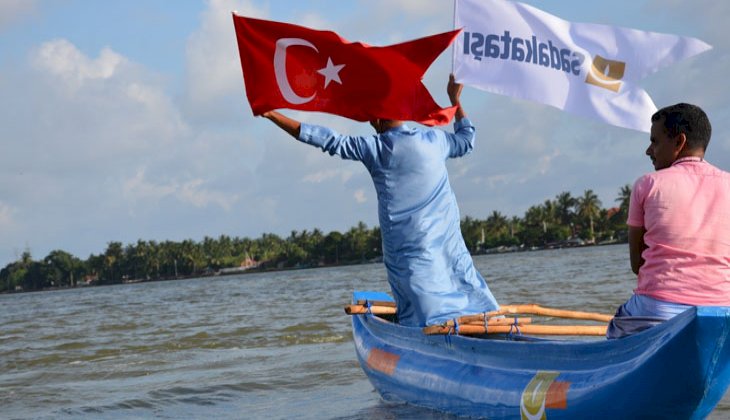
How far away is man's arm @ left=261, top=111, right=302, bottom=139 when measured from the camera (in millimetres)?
6738

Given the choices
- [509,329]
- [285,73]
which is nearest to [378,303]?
[509,329]

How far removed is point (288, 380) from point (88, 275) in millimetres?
166274

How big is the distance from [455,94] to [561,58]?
0.86m

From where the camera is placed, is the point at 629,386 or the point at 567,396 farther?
the point at 567,396

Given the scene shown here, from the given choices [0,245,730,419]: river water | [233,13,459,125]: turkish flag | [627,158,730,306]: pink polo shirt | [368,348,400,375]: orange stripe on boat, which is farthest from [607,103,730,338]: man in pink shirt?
[368,348,400,375]: orange stripe on boat

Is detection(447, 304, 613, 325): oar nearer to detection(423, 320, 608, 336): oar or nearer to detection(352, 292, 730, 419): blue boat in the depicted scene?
A: detection(423, 320, 608, 336): oar

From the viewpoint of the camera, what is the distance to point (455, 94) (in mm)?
7684

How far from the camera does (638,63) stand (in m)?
7.24

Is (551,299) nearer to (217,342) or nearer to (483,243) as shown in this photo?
(217,342)

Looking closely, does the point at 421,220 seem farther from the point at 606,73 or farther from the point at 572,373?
the point at 572,373

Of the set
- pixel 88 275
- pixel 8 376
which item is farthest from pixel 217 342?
pixel 88 275

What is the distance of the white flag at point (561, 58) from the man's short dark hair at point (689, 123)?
238 cm

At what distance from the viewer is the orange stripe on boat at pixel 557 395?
544 centimetres

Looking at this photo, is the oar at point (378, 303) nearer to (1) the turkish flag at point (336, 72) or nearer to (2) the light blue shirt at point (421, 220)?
(2) the light blue shirt at point (421, 220)
